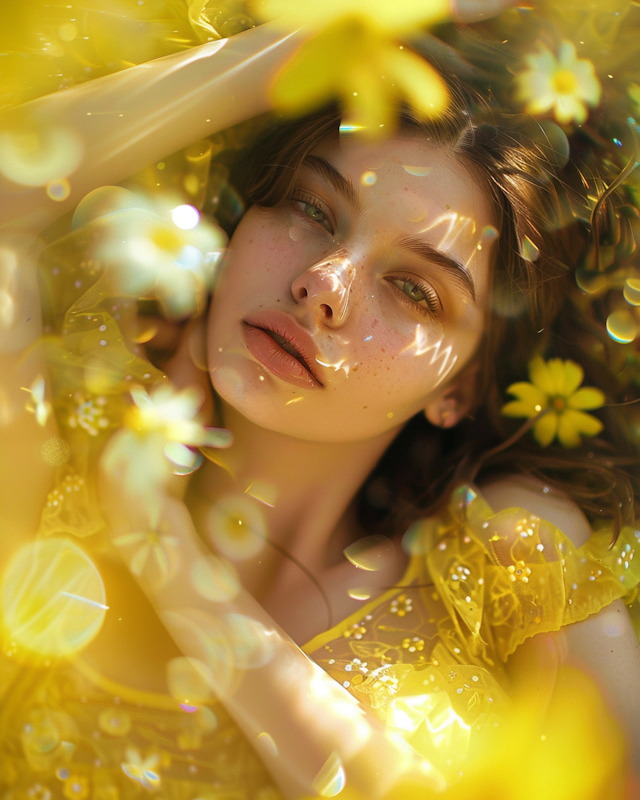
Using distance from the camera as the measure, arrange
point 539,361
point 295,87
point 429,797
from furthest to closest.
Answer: point 539,361 → point 295,87 → point 429,797

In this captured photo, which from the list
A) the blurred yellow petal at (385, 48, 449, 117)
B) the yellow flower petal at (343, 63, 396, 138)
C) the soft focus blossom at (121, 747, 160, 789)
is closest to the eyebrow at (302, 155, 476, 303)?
the yellow flower petal at (343, 63, 396, 138)

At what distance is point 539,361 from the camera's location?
164cm

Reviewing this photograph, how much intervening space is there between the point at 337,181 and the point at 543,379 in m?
0.81

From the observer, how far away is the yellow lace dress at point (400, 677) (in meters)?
1.09

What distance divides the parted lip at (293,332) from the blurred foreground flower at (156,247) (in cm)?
20

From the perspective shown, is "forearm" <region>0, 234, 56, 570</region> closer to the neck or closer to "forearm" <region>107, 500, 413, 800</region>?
"forearm" <region>107, 500, 413, 800</region>

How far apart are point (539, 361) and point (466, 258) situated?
0.52m

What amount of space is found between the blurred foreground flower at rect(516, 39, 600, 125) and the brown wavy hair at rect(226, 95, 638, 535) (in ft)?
0.33

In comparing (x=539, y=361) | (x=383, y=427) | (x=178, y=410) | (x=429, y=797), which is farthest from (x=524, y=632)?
(x=178, y=410)

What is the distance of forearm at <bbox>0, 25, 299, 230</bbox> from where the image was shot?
112 centimetres

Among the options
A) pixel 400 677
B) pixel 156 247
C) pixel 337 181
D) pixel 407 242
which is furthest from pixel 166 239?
pixel 400 677

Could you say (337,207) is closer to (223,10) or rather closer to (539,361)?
(223,10)

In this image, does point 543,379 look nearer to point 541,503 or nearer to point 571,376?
point 571,376

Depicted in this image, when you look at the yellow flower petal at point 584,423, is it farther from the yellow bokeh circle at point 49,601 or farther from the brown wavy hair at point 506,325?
the yellow bokeh circle at point 49,601
